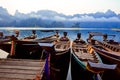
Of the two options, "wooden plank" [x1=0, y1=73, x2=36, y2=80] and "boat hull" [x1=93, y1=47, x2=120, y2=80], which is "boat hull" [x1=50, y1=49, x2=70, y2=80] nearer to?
"boat hull" [x1=93, y1=47, x2=120, y2=80]

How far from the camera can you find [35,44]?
17.6 metres

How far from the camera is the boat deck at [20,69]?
26.9 ft

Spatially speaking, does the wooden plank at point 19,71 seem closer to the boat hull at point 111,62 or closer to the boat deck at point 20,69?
the boat deck at point 20,69

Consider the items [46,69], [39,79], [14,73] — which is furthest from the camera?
[46,69]

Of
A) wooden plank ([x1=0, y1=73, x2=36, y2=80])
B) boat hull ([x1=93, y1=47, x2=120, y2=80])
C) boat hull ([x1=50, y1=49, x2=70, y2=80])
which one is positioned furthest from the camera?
boat hull ([x1=50, y1=49, x2=70, y2=80])

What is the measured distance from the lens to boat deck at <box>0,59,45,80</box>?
322 inches

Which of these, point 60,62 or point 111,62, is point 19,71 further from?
point 111,62

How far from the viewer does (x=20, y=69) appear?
9023 millimetres

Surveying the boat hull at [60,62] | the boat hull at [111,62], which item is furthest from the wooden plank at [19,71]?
the boat hull at [111,62]

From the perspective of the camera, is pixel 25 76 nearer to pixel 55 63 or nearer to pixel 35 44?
pixel 55 63

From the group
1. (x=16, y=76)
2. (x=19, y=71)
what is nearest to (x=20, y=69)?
(x=19, y=71)

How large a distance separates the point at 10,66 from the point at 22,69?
0.77 m

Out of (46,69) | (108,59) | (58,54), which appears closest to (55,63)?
(58,54)

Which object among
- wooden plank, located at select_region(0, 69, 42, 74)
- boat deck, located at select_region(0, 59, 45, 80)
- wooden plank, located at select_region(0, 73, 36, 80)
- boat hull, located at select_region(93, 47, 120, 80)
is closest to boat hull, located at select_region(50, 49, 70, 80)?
boat hull, located at select_region(93, 47, 120, 80)
